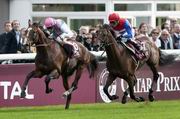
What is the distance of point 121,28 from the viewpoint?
52.1ft

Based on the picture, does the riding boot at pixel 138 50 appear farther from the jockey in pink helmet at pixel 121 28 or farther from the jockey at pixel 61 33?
the jockey at pixel 61 33

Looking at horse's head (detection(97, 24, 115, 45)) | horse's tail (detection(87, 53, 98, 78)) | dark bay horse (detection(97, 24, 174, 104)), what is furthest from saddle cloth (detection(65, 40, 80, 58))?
horse's head (detection(97, 24, 115, 45))

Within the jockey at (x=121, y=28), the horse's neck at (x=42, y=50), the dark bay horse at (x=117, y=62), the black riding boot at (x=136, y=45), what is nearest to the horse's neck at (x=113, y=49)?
the dark bay horse at (x=117, y=62)

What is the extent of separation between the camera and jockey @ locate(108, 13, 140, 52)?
51.2ft

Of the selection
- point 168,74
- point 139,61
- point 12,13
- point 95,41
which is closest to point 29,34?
point 95,41

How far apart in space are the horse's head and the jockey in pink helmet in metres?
0.22

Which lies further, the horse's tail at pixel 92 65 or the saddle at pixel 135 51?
the horse's tail at pixel 92 65

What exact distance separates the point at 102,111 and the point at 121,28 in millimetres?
1828

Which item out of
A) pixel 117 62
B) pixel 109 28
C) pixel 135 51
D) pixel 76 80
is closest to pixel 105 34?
pixel 109 28

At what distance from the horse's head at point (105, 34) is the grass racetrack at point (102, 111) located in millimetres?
1393

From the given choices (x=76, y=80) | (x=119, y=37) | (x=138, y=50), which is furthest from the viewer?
(x=76, y=80)

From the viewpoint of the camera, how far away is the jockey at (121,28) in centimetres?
1561

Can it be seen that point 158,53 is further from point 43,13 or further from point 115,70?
point 43,13

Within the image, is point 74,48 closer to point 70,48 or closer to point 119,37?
point 70,48
